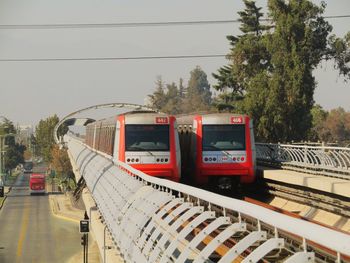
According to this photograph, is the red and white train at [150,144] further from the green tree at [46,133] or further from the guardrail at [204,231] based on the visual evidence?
the green tree at [46,133]

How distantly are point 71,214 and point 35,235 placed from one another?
10316 mm

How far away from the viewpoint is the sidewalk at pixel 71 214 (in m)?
Answer: 42.5

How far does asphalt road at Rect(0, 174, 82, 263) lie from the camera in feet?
146

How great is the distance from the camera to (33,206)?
240 feet

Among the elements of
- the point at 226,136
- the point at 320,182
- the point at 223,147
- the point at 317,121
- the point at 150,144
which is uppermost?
the point at 317,121

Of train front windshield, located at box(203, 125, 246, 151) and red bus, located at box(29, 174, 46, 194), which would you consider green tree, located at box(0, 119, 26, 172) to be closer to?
red bus, located at box(29, 174, 46, 194)

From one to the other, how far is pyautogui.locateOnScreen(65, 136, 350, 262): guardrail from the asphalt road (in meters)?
33.4

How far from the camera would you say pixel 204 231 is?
21.5 feet

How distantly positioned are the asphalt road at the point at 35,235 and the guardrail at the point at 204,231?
3339 centimetres

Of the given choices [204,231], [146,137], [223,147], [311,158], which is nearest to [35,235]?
[146,137]

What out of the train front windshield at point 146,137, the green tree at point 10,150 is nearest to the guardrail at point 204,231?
the train front windshield at point 146,137

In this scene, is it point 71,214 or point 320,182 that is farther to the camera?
point 71,214

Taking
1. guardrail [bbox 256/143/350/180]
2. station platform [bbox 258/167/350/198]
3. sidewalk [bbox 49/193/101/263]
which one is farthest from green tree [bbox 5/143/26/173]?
station platform [bbox 258/167/350/198]

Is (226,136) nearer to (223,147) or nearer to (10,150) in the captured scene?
(223,147)
